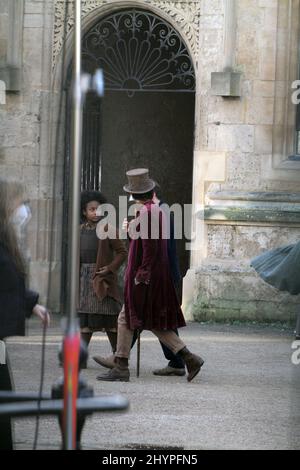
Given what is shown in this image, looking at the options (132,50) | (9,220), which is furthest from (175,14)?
(9,220)

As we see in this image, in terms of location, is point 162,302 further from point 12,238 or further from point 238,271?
point 238,271

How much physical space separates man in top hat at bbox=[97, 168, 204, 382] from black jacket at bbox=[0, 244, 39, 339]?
4140 millimetres

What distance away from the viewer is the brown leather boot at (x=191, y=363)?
32.9 ft

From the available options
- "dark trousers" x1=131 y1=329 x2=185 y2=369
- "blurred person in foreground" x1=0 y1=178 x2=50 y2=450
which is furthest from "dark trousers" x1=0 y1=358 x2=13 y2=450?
"dark trousers" x1=131 y1=329 x2=185 y2=369

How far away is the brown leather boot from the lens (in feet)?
32.9

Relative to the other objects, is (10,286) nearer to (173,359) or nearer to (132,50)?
(173,359)

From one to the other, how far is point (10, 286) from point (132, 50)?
13139 millimetres

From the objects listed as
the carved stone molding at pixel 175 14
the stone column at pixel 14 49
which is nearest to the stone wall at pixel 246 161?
the carved stone molding at pixel 175 14

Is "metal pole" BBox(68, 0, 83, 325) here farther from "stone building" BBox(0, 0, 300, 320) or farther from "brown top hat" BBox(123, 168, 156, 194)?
"stone building" BBox(0, 0, 300, 320)

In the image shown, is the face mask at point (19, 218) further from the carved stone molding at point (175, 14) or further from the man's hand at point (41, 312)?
the carved stone molding at point (175, 14)

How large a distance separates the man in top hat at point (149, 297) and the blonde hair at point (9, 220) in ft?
13.3

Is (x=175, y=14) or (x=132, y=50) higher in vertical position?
(x=175, y=14)

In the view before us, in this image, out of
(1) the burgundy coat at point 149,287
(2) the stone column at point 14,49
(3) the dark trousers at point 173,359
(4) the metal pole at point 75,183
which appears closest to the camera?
(4) the metal pole at point 75,183

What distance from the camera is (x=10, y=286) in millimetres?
5867
